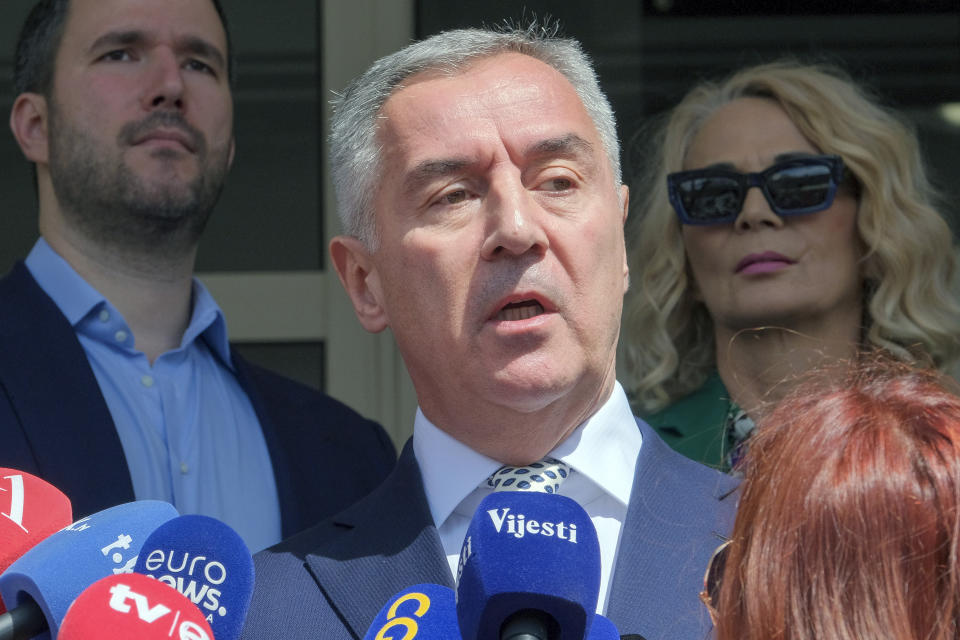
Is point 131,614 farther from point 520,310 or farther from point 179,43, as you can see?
point 179,43

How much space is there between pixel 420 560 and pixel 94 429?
90 centimetres

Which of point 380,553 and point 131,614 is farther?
point 380,553

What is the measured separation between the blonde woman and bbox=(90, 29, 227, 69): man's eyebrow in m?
1.11

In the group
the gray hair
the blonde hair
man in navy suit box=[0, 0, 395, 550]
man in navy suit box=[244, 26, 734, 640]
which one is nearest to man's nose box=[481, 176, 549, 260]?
man in navy suit box=[244, 26, 734, 640]

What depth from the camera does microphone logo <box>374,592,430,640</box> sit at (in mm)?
1490

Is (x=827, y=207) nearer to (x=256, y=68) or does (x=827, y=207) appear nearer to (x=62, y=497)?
(x=62, y=497)

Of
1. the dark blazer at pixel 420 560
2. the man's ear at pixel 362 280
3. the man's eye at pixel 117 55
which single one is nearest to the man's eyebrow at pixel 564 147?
the man's ear at pixel 362 280

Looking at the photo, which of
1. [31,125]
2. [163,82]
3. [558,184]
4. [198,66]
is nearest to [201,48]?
[198,66]

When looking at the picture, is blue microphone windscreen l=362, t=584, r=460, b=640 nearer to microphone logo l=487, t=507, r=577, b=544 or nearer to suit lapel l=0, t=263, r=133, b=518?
microphone logo l=487, t=507, r=577, b=544

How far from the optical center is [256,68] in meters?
4.44

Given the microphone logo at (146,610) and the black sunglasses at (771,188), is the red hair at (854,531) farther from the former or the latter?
the black sunglasses at (771,188)

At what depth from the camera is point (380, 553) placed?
2.12m

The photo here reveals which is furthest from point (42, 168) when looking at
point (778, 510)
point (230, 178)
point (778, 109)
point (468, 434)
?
point (778, 510)

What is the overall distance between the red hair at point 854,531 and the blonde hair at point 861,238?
152 centimetres
